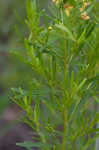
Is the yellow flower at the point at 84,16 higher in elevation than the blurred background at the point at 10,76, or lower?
higher

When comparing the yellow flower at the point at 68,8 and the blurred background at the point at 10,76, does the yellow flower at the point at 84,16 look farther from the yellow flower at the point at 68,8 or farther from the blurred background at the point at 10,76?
the blurred background at the point at 10,76

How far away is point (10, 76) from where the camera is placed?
6.57ft

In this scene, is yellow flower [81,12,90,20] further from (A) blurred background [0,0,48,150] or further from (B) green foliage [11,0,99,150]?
(A) blurred background [0,0,48,150]

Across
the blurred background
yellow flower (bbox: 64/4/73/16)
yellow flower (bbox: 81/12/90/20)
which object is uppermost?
yellow flower (bbox: 64/4/73/16)

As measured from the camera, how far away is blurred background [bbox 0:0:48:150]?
1.66 metres

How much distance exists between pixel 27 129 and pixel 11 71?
508 millimetres

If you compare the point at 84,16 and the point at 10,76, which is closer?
the point at 84,16

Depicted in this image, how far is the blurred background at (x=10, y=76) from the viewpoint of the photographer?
1.66 m

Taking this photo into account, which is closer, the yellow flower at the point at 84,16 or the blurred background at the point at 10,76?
the yellow flower at the point at 84,16

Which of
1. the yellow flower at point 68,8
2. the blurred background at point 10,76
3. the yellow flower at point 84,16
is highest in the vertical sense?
the yellow flower at point 68,8

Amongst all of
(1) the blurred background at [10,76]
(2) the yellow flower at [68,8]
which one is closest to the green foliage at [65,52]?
(2) the yellow flower at [68,8]

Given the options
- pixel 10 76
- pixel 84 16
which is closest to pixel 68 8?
pixel 84 16

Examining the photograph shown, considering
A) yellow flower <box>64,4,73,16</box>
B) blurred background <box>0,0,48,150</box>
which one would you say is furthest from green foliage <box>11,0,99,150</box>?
blurred background <box>0,0,48,150</box>

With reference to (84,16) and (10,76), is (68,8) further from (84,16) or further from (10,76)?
(10,76)
